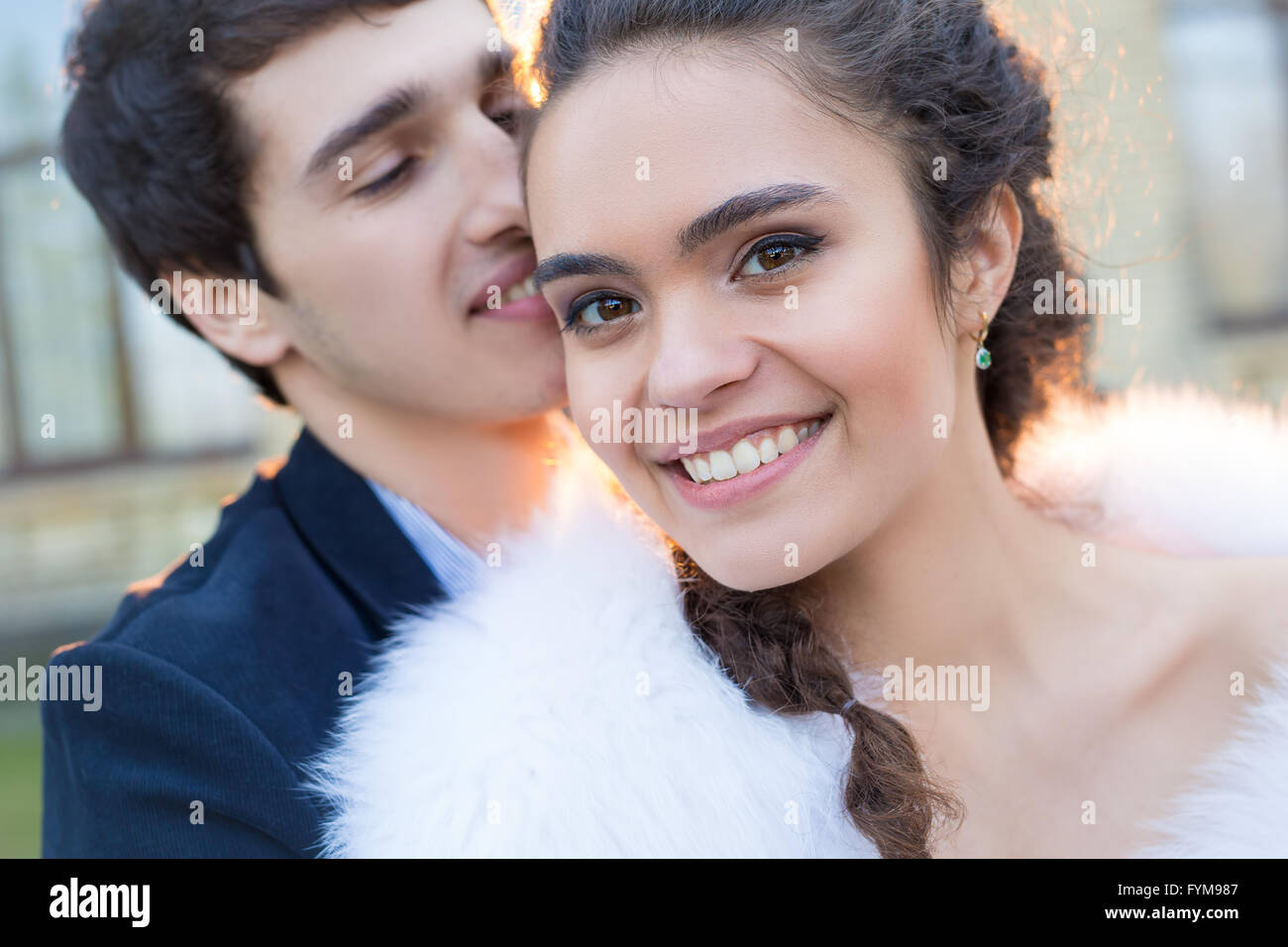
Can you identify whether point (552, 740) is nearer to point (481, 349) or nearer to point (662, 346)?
point (662, 346)

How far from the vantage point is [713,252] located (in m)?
1.79

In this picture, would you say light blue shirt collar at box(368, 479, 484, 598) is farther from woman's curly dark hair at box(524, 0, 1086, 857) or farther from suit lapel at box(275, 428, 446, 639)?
woman's curly dark hair at box(524, 0, 1086, 857)

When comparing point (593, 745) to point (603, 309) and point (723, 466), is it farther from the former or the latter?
point (603, 309)

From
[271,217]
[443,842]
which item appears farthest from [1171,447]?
[271,217]

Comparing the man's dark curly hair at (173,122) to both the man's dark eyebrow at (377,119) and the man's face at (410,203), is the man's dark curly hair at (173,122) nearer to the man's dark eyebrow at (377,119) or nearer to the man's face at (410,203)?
the man's face at (410,203)

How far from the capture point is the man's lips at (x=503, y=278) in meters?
2.52

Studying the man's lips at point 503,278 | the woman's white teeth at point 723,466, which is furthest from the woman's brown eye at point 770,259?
the man's lips at point 503,278

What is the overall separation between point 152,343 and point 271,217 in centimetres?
681

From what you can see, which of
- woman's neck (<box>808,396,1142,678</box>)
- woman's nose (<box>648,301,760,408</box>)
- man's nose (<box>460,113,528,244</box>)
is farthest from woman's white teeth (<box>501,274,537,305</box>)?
woman's neck (<box>808,396,1142,678</box>)

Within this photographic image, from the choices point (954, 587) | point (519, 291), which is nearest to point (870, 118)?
point (954, 587)

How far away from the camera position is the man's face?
245 centimetres

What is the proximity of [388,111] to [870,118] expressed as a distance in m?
1.08
